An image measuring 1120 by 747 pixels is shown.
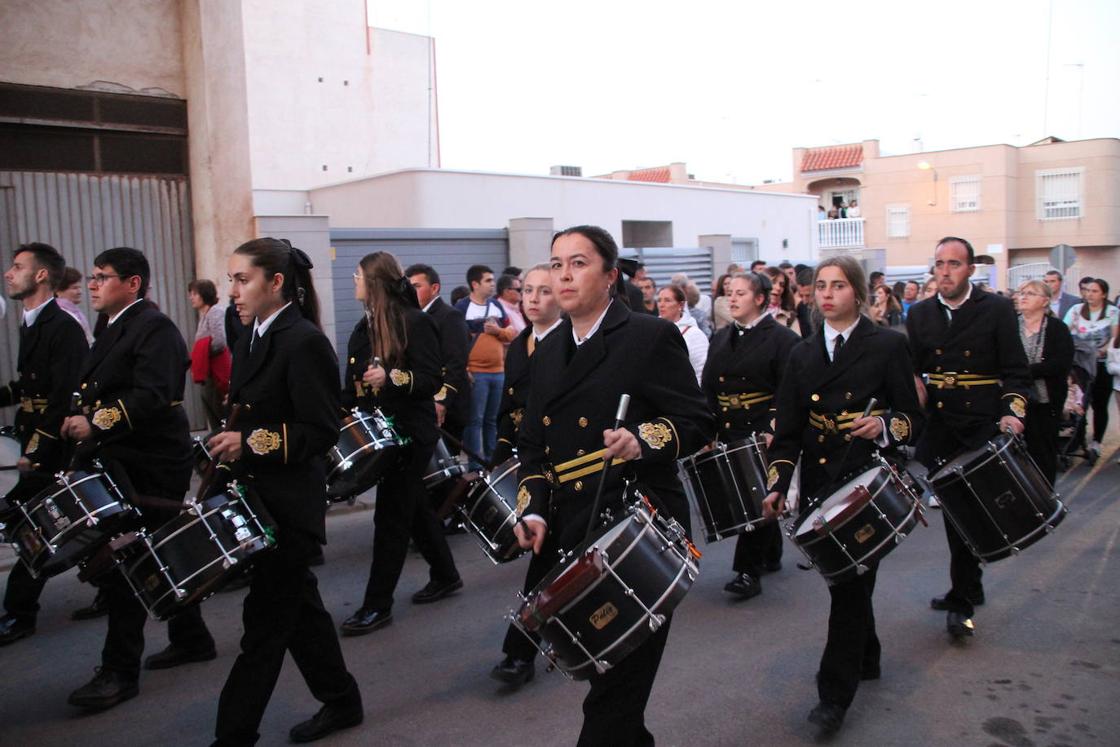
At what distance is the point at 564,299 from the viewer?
3.50 meters

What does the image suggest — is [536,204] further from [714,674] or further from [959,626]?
[714,674]

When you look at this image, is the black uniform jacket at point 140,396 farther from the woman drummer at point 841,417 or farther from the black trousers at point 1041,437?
the black trousers at point 1041,437

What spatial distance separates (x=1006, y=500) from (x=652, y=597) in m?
2.78

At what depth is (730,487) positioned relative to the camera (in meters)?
5.99

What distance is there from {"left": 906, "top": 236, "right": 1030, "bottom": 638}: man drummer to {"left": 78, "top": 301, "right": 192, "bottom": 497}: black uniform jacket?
13.8ft

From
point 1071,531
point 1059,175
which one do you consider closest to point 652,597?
point 1071,531

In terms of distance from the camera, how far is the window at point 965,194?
41.9 meters

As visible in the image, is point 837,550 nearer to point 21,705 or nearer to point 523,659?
point 523,659

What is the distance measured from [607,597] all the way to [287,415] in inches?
70.5

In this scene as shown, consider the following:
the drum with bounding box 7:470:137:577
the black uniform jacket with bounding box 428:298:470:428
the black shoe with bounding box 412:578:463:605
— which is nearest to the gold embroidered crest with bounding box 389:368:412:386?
the black uniform jacket with bounding box 428:298:470:428

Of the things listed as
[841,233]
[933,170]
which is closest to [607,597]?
[841,233]

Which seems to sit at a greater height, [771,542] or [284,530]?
[284,530]

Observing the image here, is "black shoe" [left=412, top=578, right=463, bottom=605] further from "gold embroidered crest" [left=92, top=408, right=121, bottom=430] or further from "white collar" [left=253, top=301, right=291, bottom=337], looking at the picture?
"white collar" [left=253, top=301, right=291, bottom=337]

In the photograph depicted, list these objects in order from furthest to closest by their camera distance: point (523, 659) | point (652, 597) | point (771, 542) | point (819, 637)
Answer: point (771, 542), point (819, 637), point (523, 659), point (652, 597)
